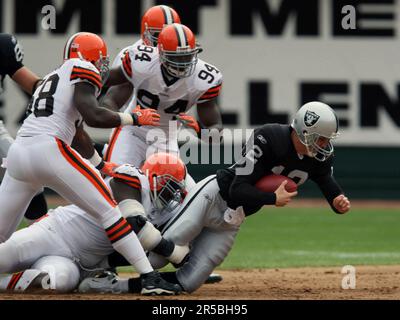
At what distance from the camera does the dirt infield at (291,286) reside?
6973 millimetres

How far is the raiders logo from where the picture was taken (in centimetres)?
687

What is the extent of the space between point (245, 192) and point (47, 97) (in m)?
1.61

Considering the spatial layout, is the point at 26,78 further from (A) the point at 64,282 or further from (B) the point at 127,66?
(A) the point at 64,282

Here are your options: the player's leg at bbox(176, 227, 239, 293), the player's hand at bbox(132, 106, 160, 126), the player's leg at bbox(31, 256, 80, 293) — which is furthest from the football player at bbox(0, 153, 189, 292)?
the player's hand at bbox(132, 106, 160, 126)

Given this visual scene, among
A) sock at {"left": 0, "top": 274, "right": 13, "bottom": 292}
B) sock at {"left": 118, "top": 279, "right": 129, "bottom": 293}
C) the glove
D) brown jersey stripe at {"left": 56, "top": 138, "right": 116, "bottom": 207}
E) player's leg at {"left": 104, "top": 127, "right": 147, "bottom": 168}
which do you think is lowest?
sock at {"left": 118, "top": 279, "right": 129, "bottom": 293}

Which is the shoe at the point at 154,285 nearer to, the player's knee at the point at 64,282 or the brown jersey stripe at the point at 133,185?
the player's knee at the point at 64,282

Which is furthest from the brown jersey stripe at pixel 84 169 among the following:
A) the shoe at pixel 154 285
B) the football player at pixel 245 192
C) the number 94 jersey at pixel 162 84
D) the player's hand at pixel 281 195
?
the number 94 jersey at pixel 162 84

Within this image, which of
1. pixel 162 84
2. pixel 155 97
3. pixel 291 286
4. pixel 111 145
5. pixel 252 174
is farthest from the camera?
pixel 111 145

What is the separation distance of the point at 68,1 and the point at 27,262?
11.5 meters

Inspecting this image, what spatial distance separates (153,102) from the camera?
8906mm

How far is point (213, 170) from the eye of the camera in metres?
18.0

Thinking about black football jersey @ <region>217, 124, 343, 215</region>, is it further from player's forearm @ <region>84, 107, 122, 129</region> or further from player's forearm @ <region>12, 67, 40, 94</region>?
player's forearm @ <region>12, 67, 40, 94</region>

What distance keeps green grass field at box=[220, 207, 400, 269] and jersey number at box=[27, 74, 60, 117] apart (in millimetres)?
3815

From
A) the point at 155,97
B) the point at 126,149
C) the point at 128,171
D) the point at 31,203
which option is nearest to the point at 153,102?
the point at 155,97
